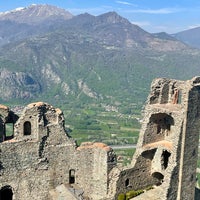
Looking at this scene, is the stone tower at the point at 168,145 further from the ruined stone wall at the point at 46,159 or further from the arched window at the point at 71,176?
the arched window at the point at 71,176

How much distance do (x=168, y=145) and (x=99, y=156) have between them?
6.55m

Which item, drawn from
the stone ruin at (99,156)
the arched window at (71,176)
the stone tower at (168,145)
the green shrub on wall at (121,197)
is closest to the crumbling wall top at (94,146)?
the stone ruin at (99,156)

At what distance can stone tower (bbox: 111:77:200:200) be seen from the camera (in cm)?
3388

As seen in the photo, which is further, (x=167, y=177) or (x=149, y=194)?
(x=149, y=194)

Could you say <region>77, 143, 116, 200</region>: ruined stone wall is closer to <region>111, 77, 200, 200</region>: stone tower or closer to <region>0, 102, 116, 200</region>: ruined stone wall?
<region>0, 102, 116, 200</region>: ruined stone wall

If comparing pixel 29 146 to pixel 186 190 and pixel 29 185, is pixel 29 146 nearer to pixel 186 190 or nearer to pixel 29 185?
pixel 29 185

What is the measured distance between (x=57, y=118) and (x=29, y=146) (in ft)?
11.5

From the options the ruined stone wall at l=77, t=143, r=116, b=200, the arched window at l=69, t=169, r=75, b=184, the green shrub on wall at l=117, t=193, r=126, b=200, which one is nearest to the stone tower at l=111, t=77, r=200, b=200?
the green shrub on wall at l=117, t=193, r=126, b=200

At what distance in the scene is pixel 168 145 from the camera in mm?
36656

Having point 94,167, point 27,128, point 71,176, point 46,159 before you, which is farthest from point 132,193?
point 27,128

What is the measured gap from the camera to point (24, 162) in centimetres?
3428

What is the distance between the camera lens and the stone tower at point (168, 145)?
3388cm

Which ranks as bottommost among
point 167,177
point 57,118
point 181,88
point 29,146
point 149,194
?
point 149,194

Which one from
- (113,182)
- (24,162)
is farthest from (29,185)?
(113,182)
